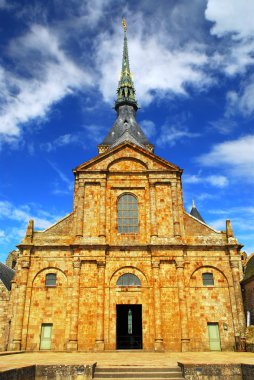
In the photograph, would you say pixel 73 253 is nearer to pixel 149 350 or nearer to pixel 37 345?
pixel 37 345

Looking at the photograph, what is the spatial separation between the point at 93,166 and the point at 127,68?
35.9 m

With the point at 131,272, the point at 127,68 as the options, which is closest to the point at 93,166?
the point at 131,272

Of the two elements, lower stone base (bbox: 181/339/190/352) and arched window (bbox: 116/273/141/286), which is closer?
lower stone base (bbox: 181/339/190/352)

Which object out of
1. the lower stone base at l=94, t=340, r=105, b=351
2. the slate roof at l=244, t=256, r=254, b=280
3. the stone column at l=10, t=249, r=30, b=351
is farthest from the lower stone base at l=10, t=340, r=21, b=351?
the slate roof at l=244, t=256, r=254, b=280

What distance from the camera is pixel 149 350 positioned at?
65.4ft

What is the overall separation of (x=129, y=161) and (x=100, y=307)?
34.9 feet

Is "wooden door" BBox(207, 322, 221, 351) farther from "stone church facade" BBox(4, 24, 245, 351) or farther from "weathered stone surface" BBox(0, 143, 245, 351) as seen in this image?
"weathered stone surface" BBox(0, 143, 245, 351)

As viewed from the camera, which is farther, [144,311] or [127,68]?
[127,68]

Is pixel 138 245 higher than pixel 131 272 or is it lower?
higher

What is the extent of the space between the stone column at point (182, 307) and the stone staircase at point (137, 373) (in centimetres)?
816

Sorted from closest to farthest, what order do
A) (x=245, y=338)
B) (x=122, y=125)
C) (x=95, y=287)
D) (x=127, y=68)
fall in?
1. (x=245, y=338)
2. (x=95, y=287)
3. (x=122, y=125)
4. (x=127, y=68)

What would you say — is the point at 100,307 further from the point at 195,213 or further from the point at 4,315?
the point at 195,213

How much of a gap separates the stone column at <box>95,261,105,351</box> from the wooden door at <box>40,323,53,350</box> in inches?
117

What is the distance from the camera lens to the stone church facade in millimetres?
20328
